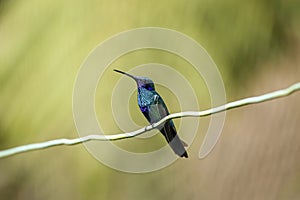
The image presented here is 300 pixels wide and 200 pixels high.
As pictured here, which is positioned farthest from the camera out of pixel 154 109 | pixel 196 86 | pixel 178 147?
pixel 154 109

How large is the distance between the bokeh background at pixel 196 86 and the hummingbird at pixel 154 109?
59 millimetres

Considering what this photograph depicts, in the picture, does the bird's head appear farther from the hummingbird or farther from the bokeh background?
the bokeh background

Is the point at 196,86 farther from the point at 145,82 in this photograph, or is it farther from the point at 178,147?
the point at 145,82

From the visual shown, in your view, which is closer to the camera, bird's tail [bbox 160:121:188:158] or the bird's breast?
bird's tail [bbox 160:121:188:158]

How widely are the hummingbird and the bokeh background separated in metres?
0.06

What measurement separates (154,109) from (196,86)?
1.09 feet

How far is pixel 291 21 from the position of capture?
68.6 inches

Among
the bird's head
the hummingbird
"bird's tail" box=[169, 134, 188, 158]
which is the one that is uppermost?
the bird's head

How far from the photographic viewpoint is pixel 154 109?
222 centimetres

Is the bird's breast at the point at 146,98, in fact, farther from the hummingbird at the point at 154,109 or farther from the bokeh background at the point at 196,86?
the bokeh background at the point at 196,86

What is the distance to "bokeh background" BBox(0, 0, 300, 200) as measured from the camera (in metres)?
1.72

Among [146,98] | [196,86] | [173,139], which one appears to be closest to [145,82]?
[146,98]

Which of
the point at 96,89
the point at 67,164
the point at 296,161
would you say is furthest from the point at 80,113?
the point at 296,161

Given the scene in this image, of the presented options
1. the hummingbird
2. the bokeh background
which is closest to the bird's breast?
the hummingbird
